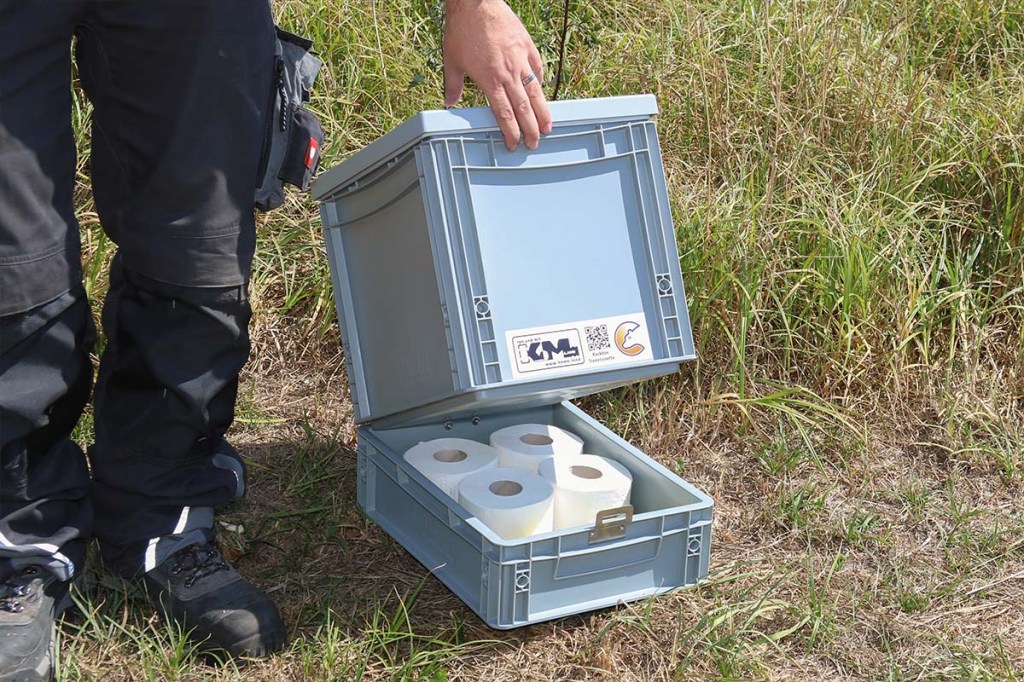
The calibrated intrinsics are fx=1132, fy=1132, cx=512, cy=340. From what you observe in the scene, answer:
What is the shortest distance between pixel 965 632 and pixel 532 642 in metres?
0.90

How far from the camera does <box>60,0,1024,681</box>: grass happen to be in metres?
2.20

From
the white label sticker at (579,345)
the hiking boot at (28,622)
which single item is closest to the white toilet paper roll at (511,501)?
the white label sticker at (579,345)

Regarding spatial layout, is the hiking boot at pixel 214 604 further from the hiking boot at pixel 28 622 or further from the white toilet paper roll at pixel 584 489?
the white toilet paper roll at pixel 584 489

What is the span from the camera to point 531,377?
2.04m

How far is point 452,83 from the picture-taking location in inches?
83.5

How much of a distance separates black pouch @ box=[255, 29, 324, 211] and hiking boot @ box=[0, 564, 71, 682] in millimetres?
811

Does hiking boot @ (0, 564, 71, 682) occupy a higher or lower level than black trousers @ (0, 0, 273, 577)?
lower

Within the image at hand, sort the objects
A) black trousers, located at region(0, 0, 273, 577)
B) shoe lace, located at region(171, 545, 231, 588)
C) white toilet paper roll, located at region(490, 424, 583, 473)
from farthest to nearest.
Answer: white toilet paper roll, located at region(490, 424, 583, 473), shoe lace, located at region(171, 545, 231, 588), black trousers, located at region(0, 0, 273, 577)

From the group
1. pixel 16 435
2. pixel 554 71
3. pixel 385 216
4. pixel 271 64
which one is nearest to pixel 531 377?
pixel 385 216

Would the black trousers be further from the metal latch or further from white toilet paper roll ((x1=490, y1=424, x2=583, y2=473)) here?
the metal latch

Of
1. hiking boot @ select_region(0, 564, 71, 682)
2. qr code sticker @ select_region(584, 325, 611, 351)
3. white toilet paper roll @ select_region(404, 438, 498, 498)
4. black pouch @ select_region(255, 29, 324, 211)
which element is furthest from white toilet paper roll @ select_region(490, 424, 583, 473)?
hiking boot @ select_region(0, 564, 71, 682)

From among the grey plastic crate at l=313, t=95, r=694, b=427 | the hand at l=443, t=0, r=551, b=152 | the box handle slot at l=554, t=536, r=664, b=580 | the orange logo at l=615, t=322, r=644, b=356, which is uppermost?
the hand at l=443, t=0, r=551, b=152

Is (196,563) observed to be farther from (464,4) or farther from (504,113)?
(464,4)

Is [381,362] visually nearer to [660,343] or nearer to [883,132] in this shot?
[660,343]
